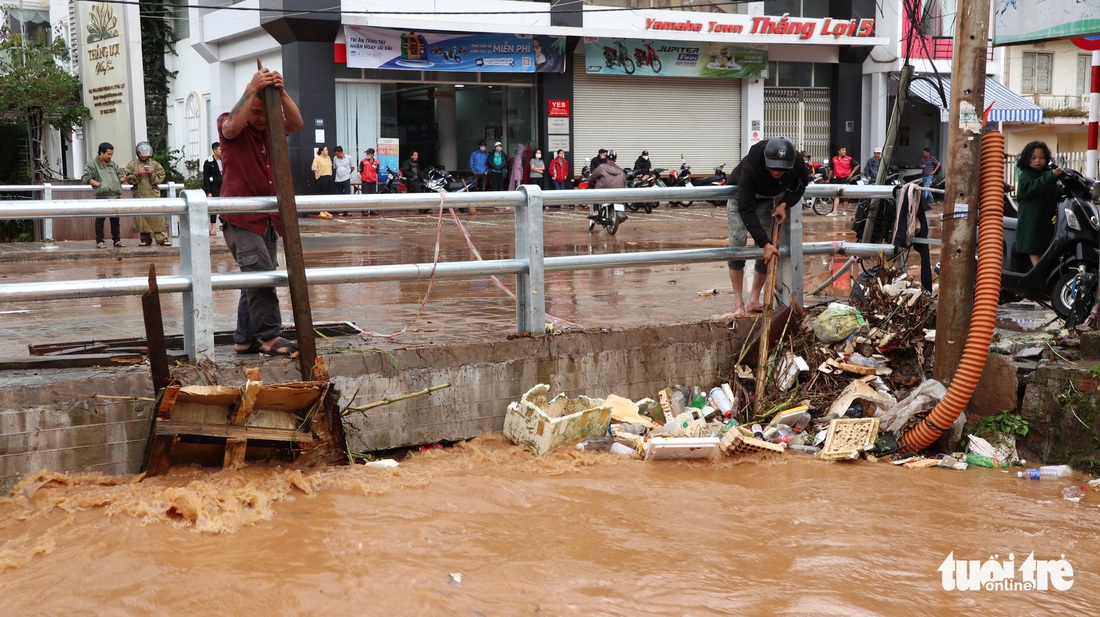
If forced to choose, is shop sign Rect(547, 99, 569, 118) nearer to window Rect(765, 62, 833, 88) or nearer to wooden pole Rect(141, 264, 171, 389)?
window Rect(765, 62, 833, 88)

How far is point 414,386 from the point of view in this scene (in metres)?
6.18

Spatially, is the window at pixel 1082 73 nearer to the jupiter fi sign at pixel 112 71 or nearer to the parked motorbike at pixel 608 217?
the parked motorbike at pixel 608 217

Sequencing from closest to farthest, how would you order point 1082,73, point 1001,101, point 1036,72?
1. point 1001,101
2. point 1036,72
3. point 1082,73

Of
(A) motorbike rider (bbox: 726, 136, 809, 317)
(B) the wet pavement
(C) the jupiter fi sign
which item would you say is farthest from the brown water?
(C) the jupiter fi sign

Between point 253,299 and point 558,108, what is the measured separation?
78.2 feet

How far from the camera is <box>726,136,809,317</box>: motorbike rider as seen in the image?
23.7 feet

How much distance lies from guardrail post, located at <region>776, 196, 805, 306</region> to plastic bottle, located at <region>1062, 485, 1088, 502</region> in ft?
7.73

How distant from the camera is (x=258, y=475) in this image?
5.49m

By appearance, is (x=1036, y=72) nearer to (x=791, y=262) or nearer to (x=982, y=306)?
(x=791, y=262)

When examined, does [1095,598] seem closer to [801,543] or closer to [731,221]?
[801,543]

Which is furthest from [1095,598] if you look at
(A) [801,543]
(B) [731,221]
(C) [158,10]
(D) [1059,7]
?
(C) [158,10]

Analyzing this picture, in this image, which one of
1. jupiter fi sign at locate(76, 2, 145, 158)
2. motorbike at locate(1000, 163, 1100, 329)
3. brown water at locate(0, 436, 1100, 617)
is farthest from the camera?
jupiter fi sign at locate(76, 2, 145, 158)

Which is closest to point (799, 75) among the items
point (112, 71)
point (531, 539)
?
point (112, 71)

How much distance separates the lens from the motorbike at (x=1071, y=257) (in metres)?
7.05
